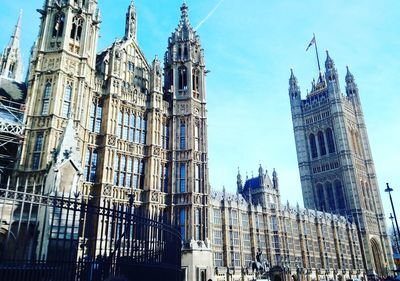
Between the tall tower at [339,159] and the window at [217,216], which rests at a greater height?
the tall tower at [339,159]

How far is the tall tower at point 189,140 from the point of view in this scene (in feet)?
91.6

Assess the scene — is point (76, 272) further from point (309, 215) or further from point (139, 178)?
point (309, 215)

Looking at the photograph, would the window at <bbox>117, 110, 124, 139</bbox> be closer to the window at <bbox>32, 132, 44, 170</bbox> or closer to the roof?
the window at <bbox>32, 132, 44, 170</bbox>

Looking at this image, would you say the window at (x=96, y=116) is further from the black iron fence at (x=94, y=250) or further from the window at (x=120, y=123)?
the black iron fence at (x=94, y=250)

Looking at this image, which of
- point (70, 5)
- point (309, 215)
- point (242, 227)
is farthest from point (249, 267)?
point (70, 5)

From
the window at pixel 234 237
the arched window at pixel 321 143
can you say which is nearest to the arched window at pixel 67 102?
the window at pixel 234 237

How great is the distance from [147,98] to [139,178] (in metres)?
7.32

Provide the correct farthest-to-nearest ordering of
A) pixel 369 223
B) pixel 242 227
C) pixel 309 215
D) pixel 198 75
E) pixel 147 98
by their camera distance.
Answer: pixel 369 223 → pixel 309 215 → pixel 242 227 → pixel 198 75 → pixel 147 98

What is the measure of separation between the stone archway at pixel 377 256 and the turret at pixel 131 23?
76861 millimetres

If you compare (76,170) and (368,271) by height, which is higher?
(76,170)

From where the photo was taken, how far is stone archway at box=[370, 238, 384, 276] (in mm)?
82688

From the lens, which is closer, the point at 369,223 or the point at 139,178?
the point at 139,178

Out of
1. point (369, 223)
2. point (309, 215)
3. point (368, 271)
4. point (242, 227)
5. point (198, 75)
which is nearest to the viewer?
point (198, 75)

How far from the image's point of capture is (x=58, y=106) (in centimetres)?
2392
